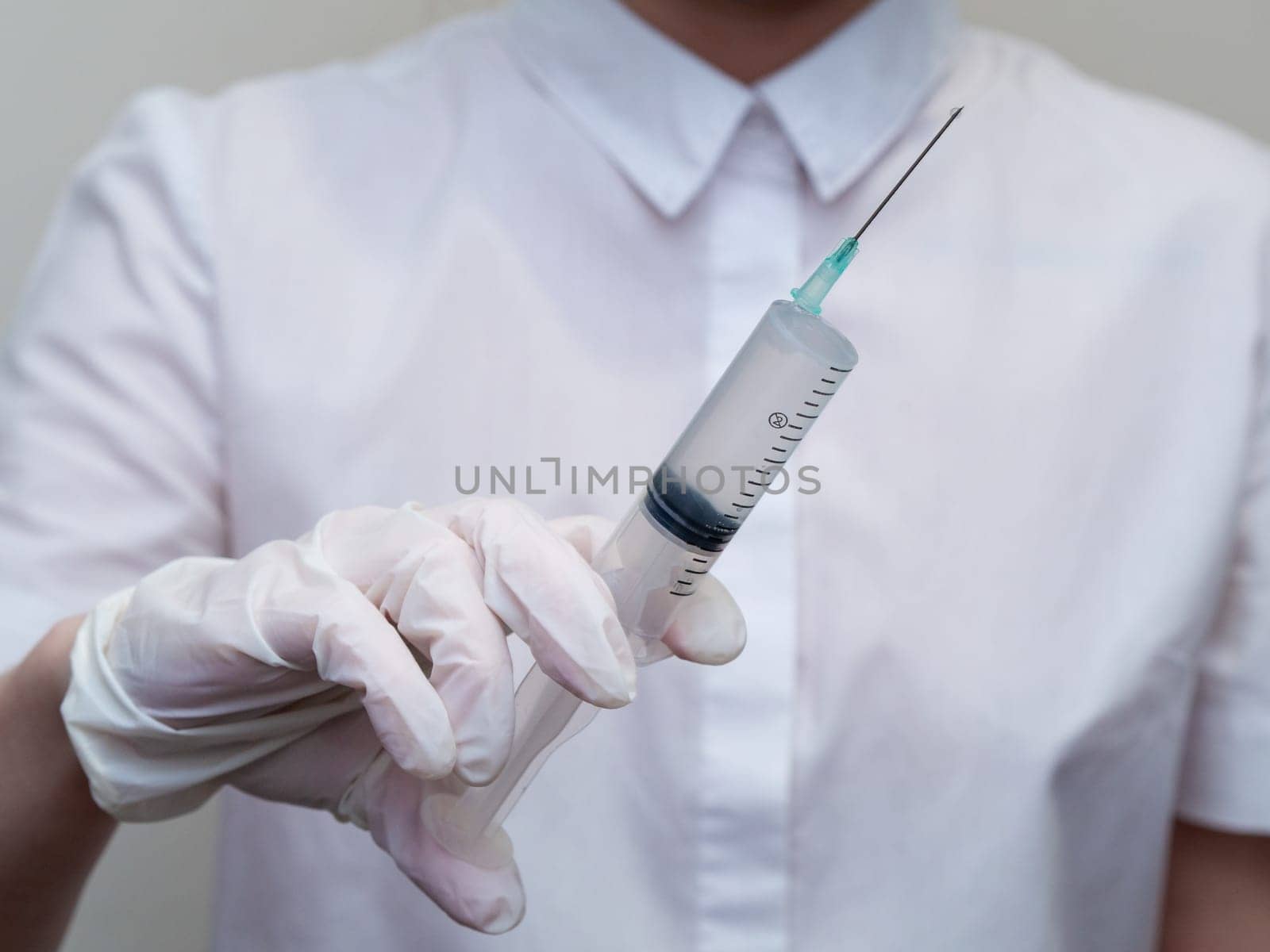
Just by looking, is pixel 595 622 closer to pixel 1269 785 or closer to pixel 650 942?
pixel 650 942

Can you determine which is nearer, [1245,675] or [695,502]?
[695,502]

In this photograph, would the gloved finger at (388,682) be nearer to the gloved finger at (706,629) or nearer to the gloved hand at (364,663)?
the gloved hand at (364,663)

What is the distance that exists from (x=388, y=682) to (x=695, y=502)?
156 mm

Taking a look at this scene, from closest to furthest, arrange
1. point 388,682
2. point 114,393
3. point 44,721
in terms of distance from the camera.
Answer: point 388,682 → point 44,721 → point 114,393

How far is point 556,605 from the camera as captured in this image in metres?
0.53

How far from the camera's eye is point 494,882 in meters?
0.58

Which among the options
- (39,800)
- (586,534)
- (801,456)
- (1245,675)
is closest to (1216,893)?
(1245,675)

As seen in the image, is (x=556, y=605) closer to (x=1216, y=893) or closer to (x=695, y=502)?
(x=695, y=502)

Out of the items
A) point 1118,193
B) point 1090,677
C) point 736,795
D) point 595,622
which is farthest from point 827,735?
point 1118,193

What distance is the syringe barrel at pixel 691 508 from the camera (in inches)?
20.9

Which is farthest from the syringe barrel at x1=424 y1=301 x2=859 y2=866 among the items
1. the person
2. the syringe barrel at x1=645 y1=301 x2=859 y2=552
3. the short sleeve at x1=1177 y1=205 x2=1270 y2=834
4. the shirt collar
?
the short sleeve at x1=1177 y1=205 x2=1270 y2=834

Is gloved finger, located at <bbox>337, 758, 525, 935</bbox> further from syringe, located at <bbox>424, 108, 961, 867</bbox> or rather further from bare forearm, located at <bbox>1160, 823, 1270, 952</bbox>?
bare forearm, located at <bbox>1160, 823, 1270, 952</bbox>

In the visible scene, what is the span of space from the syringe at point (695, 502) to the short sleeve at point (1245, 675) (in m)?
0.40

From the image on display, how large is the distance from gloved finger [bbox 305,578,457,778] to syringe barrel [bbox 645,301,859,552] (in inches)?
5.2
